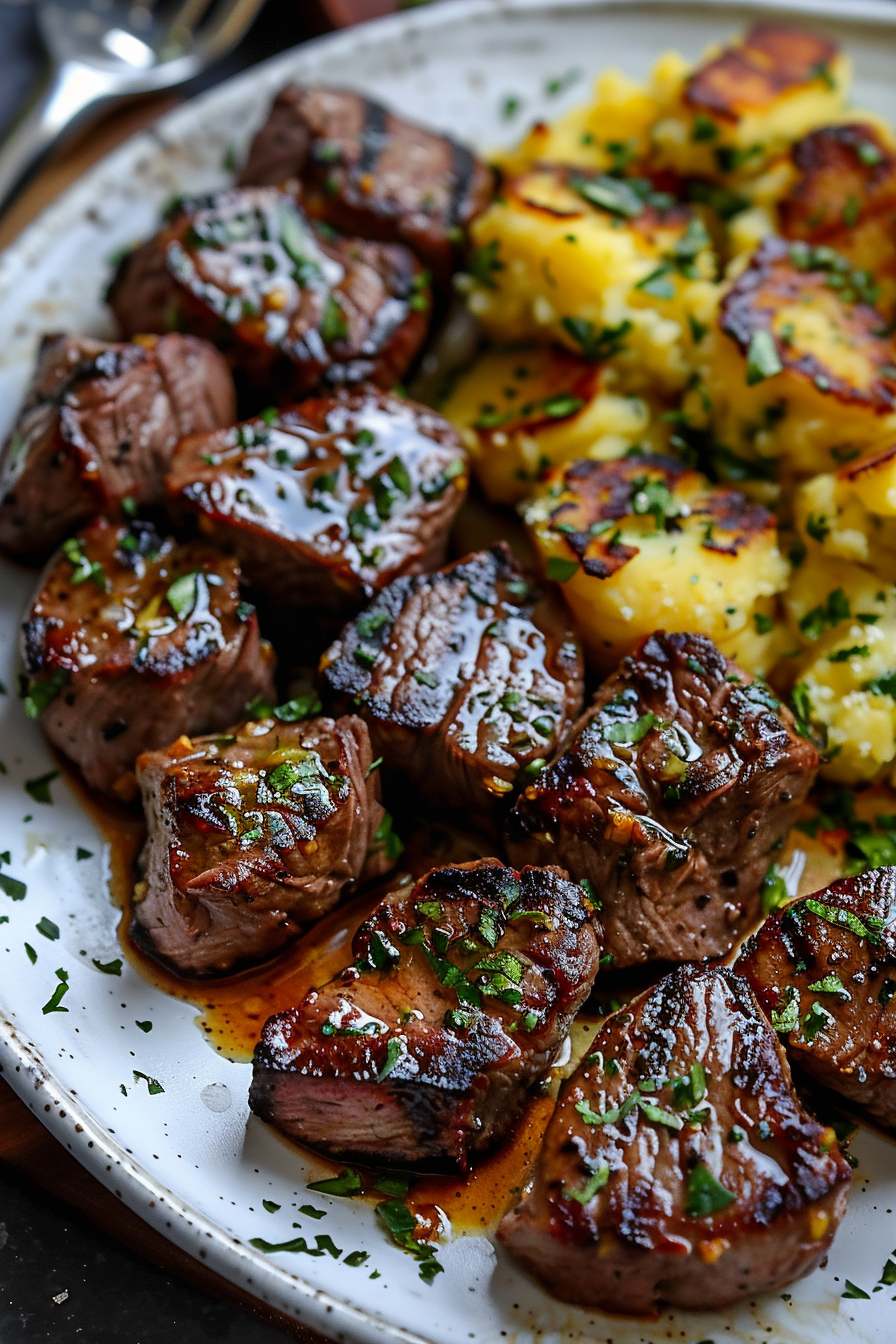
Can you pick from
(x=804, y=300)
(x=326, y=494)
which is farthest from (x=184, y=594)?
(x=804, y=300)

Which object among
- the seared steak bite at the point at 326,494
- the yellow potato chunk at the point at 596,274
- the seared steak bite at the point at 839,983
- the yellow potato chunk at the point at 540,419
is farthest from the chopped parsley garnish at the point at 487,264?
the seared steak bite at the point at 839,983

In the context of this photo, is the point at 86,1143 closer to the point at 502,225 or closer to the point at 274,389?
the point at 274,389

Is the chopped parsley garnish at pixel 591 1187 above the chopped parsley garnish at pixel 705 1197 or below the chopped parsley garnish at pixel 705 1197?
below

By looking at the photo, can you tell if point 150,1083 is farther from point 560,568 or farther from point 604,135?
point 604,135

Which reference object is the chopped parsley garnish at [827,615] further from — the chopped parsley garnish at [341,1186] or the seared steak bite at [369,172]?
the chopped parsley garnish at [341,1186]

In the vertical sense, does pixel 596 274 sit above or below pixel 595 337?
above

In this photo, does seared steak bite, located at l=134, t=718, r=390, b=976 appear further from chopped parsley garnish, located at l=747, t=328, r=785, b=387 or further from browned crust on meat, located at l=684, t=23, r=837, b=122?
browned crust on meat, located at l=684, t=23, r=837, b=122
